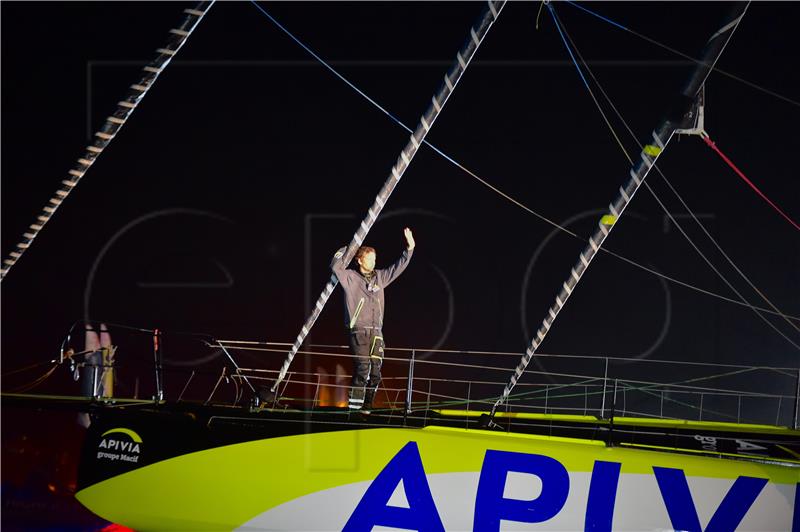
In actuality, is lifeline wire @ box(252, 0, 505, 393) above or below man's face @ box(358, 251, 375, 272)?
above

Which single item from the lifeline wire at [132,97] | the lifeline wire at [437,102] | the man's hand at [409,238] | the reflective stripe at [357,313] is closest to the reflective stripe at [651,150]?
the lifeline wire at [437,102]

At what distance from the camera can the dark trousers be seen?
496cm

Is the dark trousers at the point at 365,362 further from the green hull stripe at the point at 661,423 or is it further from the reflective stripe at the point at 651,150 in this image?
the reflective stripe at the point at 651,150

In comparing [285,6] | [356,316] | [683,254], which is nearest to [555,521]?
[356,316]

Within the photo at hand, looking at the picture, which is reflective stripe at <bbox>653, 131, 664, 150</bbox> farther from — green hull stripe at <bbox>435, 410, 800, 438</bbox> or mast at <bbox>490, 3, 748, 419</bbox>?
green hull stripe at <bbox>435, 410, 800, 438</bbox>

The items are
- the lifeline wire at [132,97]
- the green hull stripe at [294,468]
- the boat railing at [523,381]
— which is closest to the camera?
the green hull stripe at [294,468]

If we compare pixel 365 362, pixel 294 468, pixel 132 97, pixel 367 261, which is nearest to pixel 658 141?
pixel 367 261

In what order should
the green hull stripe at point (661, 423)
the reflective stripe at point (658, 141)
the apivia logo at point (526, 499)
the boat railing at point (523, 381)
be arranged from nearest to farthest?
the apivia logo at point (526, 499), the reflective stripe at point (658, 141), the green hull stripe at point (661, 423), the boat railing at point (523, 381)

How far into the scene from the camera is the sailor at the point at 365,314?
4969mm

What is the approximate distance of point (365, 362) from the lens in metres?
4.96

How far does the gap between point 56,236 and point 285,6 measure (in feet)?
11.0

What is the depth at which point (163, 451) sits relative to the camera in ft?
14.8

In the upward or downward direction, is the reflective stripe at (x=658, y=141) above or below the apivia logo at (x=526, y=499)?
above

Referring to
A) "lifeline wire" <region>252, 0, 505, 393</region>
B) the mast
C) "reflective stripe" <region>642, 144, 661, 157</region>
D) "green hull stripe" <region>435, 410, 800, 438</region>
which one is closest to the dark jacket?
"lifeline wire" <region>252, 0, 505, 393</region>
